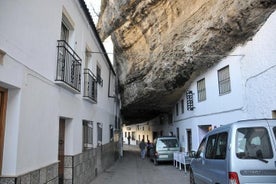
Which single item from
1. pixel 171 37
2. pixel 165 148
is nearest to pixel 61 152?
pixel 171 37

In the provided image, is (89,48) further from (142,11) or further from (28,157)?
(28,157)

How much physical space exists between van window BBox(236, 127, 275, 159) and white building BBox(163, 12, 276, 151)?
338 cm

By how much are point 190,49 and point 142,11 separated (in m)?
3.93

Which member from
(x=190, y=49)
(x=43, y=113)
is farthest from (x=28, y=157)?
(x=190, y=49)

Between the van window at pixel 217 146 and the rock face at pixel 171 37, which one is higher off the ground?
the rock face at pixel 171 37

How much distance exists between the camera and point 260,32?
31.6ft

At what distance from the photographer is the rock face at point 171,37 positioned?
11.0 metres

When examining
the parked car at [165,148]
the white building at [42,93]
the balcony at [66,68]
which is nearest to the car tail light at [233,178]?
the white building at [42,93]

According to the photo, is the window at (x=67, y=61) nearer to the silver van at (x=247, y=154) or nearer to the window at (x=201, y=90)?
the silver van at (x=247, y=154)

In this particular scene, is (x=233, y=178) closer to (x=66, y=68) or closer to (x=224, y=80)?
(x=66, y=68)

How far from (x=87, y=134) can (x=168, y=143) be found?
9306mm

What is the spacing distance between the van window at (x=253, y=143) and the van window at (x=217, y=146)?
422 mm

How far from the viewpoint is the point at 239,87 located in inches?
427

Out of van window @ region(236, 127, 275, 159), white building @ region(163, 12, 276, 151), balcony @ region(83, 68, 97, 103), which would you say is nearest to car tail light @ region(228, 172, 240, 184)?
van window @ region(236, 127, 275, 159)
